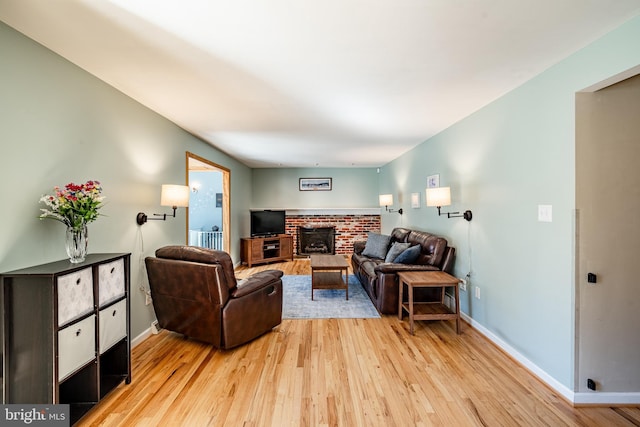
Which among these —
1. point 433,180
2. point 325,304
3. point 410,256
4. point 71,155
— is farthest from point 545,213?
point 71,155

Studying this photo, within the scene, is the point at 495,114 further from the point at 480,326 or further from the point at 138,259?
the point at 138,259

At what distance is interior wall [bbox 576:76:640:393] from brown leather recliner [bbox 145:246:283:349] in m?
2.59

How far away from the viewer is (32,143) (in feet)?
5.61

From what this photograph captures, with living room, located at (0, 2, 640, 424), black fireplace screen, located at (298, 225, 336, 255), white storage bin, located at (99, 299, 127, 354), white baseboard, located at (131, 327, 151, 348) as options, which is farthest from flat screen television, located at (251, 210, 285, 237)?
white storage bin, located at (99, 299, 127, 354)

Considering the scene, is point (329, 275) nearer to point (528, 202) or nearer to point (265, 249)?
point (265, 249)

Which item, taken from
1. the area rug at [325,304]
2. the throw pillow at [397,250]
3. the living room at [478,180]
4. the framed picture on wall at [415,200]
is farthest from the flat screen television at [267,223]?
the throw pillow at [397,250]

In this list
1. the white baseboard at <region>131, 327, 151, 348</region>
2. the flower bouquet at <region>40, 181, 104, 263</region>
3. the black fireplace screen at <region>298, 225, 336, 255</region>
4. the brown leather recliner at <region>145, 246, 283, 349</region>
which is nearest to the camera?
the flower bouquet at <region>40, 181, 104, 263</region>

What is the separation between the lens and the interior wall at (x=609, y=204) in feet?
6.05

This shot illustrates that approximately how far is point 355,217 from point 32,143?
6.24 m

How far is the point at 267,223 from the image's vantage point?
674cm

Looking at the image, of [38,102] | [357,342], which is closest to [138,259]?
[38,102]

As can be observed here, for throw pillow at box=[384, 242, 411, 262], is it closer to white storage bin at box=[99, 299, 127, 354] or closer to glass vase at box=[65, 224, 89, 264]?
white storage bin at box=[99, 299, 127, 354]

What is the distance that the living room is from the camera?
1.66 metres

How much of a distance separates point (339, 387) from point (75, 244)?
2059 millimetres
